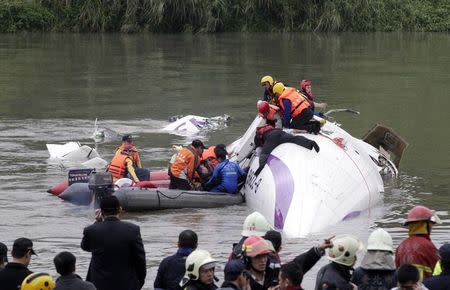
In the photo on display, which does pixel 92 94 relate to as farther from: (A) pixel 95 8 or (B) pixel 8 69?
(A) pixel 95 8

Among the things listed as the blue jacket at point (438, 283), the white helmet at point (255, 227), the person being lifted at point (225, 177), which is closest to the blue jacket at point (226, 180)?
the person being lifted at point (225, 177)

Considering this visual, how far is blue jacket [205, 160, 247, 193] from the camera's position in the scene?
61.1ft

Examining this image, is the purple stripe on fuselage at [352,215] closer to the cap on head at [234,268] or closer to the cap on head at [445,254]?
the cap on head at [445,254]

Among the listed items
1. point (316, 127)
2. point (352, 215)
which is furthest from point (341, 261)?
point (316, 127)

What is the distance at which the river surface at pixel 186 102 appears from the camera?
17062 mm

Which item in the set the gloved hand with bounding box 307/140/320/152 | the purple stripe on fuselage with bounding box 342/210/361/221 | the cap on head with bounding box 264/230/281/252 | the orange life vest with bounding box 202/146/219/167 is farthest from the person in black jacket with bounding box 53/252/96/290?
the orange life vest with bounding box 202/146/219/167

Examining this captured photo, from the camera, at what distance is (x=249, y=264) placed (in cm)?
871

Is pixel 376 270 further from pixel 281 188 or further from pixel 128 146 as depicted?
pixel 128 146

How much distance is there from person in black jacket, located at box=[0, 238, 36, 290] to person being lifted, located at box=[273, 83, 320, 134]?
35.1ft

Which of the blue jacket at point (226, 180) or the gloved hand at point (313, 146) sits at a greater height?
the gloved hand at point (313, 146)

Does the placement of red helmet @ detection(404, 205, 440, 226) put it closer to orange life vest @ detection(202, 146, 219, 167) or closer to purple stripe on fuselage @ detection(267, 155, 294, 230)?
purple stripe on fuselage @ detection(267, 155, 294, 230)

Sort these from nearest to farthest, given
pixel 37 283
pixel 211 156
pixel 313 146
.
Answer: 1. pixel 37 283
2. pixel 313 146
3. pixel 211 156

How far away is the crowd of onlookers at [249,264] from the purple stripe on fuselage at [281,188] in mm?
6389

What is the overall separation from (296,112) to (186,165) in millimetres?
2139
